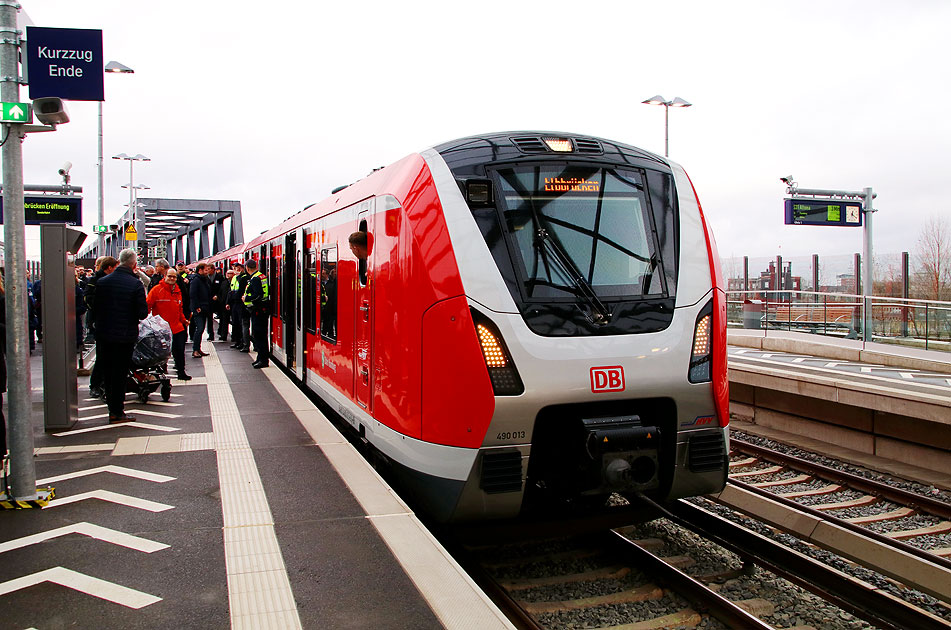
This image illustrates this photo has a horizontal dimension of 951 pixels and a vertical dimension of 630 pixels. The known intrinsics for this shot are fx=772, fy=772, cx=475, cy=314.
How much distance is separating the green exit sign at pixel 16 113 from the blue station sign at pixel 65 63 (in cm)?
15

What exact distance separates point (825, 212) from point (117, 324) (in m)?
21.8

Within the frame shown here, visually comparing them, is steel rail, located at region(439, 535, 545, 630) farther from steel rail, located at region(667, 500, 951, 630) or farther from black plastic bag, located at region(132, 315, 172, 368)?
black plastic bag, located at region(132, 315, 172, 368)

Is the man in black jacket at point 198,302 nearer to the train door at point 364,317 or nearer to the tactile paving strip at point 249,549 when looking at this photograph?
the tactile paving strip at point 249,549

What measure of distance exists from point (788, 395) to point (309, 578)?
30.6ft

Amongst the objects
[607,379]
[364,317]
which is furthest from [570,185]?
Result: [364,317]

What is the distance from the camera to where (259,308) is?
12.7 m

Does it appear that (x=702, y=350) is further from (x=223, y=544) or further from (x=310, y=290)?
(x=310, y=290)

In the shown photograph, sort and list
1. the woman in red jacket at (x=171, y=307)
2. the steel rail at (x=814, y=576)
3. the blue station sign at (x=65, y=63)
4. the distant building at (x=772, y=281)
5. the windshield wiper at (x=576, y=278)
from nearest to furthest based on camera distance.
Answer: the steel rail at (x=814, y=576) < the windshield wiper at (x=576, y=278) < the blue station sign at (x=65, y=63) < the woman in red jacket at (x=171, y=307) < the distant building at (x=772, y=281)

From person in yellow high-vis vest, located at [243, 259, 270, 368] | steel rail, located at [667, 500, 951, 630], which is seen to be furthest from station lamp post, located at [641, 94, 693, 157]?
steel rail, located at [667, 500, 951, 630]

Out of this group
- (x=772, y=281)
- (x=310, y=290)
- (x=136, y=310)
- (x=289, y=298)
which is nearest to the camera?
(x=136, y=310)

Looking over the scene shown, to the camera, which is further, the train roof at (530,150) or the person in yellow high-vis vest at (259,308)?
the person in yellow high-vis vest at (259,308)

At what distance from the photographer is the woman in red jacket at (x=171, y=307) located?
1122 cm

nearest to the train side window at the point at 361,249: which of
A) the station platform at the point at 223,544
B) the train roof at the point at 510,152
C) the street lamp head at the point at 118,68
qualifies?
the train roof at the point at 510,152

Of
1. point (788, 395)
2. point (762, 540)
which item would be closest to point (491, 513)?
point (762, 540)
